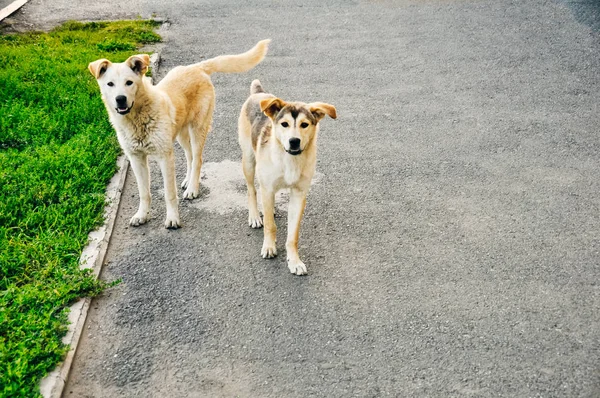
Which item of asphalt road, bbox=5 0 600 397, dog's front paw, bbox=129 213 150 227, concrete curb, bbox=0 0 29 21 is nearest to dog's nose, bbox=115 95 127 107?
dog's front paw, bbox=129 213 150 227

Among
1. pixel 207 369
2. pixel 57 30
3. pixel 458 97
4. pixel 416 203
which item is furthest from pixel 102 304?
pixel 57 30

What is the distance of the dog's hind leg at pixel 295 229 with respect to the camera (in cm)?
518

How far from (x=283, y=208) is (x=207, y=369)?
2.45 m

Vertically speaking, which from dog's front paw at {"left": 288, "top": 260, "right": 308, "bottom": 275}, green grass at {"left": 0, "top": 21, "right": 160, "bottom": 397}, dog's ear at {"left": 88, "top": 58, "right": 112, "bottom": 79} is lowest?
dog's front paw at {"left": 288, "top": 260, "right": 308, "bottom": 275}

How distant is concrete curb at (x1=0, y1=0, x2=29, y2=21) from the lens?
12.7m

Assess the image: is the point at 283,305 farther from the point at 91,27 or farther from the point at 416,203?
the point at 91,27

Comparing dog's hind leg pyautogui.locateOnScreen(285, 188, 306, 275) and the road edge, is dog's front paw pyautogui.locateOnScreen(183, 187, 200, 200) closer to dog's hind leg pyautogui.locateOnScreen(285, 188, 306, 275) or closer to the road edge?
the road edge

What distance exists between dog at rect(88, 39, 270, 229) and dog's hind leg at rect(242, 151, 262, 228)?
2.36ft

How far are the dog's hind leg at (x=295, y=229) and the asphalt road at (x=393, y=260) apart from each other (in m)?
0.14

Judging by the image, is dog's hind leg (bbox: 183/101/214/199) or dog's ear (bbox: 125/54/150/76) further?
dog's hind leg (bbox: 183/101/214/199)

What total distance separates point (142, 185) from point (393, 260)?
2.60 metres

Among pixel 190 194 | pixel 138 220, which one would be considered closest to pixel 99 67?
pixel 138 220

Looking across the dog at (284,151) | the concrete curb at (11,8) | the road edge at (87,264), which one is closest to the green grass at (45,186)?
the road edge at (87,264)

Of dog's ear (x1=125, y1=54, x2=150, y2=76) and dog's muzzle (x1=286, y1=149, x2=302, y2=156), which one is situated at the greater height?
dog's ear (x1=125, y1=54, x2=150, y2=76)
